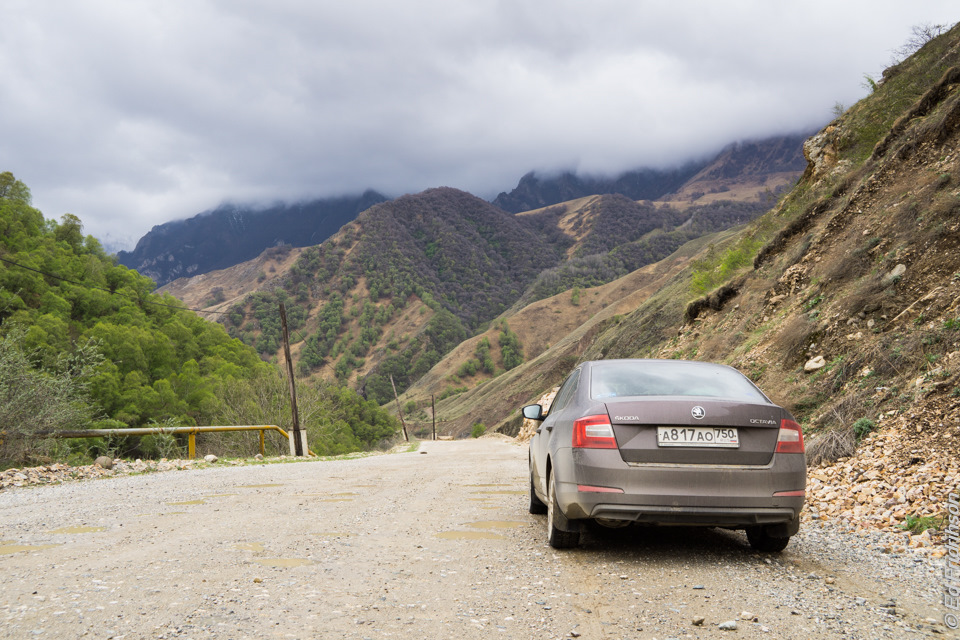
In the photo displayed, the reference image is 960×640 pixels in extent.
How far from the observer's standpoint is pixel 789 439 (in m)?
4.32

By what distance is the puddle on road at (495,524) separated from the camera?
5750 mm

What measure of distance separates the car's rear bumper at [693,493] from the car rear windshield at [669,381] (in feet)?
2.00

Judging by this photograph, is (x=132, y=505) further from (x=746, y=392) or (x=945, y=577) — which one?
(x=945, y=577)

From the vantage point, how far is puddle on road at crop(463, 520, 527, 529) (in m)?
5.75

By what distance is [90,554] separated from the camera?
4527 mm

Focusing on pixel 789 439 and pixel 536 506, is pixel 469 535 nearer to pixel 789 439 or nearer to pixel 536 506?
pixel 536 506

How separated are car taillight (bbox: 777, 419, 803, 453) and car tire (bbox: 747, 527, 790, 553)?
26.6 inches

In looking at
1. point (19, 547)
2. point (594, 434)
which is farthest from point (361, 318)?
point (594, 434)

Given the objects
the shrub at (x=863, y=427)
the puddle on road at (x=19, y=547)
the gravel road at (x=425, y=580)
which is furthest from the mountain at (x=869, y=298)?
the puddle on road at (x=19, y=547)

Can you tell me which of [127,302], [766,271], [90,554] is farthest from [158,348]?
[90,554]

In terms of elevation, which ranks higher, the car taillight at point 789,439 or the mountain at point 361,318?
the mountain at point 361,318

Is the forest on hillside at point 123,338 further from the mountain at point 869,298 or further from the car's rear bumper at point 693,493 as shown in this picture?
the car's rear bumper at point 693,493

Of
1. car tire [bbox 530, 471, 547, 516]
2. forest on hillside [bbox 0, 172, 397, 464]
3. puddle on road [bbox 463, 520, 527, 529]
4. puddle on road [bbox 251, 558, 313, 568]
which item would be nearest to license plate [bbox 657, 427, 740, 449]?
puddle on road [bbox 463, 520, 527, 529]

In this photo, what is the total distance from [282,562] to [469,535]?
1.68m
